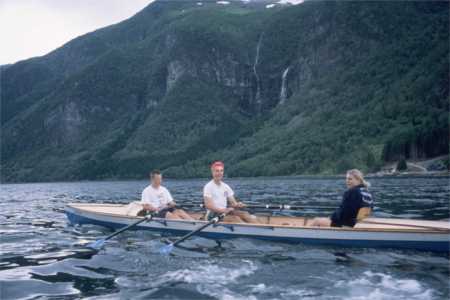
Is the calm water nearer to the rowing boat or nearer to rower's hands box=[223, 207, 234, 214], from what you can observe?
the rowing boat

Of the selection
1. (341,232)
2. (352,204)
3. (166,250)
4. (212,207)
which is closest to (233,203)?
(212,207)

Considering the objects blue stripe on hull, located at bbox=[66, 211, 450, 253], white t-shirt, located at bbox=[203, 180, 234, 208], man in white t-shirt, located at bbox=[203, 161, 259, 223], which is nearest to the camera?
blue stripe on hull, located at bbox=[66, 211, 450, 253]

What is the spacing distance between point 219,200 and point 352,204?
4761mm

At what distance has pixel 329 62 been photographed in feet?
652

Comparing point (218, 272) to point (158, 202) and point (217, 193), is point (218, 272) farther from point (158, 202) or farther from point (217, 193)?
point (158, 202)

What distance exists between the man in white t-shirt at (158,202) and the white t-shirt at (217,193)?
2.15 metres

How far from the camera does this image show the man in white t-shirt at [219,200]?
15.8m

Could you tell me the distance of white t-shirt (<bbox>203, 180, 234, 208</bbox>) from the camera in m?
16.1

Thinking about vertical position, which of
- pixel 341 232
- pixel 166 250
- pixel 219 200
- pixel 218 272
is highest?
pixel 219 200

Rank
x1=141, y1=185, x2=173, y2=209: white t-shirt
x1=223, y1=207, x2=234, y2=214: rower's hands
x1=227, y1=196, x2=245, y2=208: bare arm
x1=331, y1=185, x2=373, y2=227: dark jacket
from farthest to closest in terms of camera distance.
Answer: x1=141, y1=185, x2=173, y2=209: white t-shirt < x1=227, y1=196, x2=245, y2=208: bare arm < x1=223, y1=207, x2=234, y2=214: rower's hands < x1=331, y1=185, x2=373, y2=227: dark jacket

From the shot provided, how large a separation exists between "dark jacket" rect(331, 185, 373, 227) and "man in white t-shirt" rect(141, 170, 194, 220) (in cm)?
630

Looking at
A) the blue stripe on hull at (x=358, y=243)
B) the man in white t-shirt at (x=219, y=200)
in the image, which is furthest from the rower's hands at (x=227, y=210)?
the blue stripe on hull at (x=358, y=243)

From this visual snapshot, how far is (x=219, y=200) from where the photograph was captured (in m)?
16.2

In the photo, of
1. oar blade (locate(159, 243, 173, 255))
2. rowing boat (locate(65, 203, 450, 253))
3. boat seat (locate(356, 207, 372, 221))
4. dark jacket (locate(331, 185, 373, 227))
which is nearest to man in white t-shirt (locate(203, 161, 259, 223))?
rowing boat (locate(65, 203, 450, 253))
